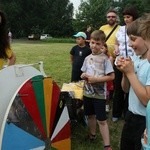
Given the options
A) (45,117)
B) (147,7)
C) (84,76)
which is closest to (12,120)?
(45,117)

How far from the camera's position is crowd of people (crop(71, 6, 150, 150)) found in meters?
2.79

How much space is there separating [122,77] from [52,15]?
70.1m

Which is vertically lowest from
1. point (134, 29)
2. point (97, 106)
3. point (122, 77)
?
point (97, 106)

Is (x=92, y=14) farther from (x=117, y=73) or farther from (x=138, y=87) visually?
(x=138, y=87)

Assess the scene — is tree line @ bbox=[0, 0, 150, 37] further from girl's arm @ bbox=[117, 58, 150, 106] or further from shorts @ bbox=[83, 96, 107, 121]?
girl's arm @ bbox=[117, 58, 150, 106]

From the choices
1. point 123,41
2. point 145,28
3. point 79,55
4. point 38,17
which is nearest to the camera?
point 145,28

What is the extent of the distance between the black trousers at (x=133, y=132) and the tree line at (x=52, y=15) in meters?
61.1

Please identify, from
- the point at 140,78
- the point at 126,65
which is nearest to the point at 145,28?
the point at 126,65

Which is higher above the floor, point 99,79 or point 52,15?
point 99,79

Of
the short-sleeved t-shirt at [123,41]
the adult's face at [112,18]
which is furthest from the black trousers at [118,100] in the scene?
the adult's face at [112,18]

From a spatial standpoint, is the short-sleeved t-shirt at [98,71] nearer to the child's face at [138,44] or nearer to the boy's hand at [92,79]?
the boy's hand at [92,79]

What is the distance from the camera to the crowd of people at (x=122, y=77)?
→ 2787 mm

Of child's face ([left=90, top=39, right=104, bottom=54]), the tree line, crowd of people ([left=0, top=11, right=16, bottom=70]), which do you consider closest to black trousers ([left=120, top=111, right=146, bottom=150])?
child's face ([left=90, top=39, right=104, bottom=54])

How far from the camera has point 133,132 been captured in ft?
10.6
